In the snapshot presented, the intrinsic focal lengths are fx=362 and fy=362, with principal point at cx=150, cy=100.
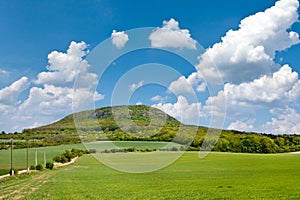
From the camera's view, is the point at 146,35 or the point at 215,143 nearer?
the point at 146,35

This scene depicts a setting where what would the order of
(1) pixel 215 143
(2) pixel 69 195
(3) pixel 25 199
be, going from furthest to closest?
(1) pixel 215 143 → (2) pixel 69 195 → (3) pixel 25 199

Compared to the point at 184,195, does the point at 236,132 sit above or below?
above

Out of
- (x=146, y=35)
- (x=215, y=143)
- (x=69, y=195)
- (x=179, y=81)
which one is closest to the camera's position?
(x=69, y=195)

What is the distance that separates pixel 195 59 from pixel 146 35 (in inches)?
236

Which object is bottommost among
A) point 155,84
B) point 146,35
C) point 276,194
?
point 276,194

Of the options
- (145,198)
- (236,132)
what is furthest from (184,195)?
(236,132)

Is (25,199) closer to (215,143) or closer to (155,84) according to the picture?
(155,84)

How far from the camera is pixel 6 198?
3112 centimetres

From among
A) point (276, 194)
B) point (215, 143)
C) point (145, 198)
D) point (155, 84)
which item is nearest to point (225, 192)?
point (276, 194)

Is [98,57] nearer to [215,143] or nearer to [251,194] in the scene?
[251,194]

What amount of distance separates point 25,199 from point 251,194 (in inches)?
788

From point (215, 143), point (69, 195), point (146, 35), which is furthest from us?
point (215, 143)

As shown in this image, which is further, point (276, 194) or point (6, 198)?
point (276, 194)

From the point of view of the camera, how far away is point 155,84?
133 ft
